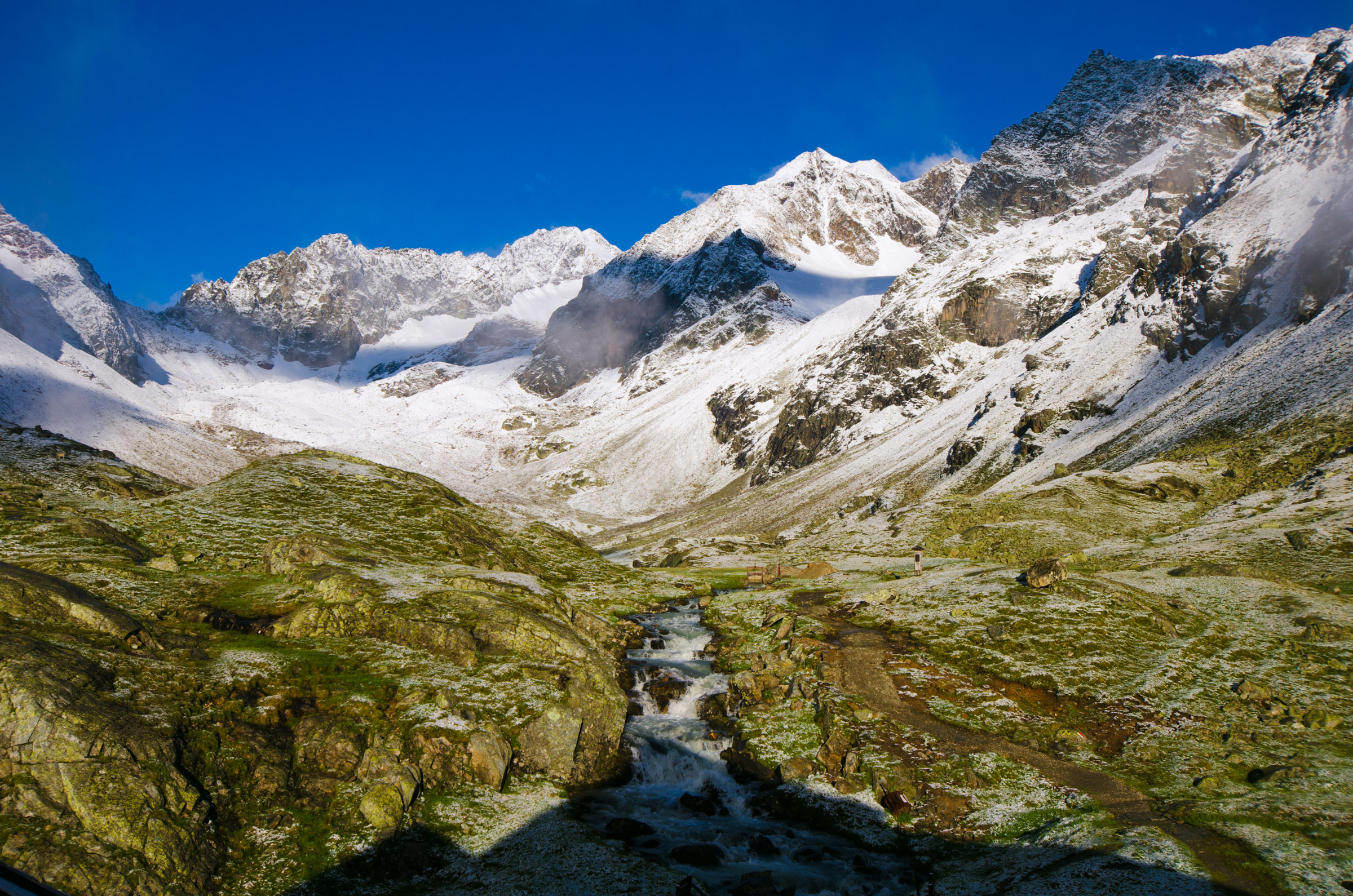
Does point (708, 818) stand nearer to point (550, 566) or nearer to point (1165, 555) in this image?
point (550, 566)

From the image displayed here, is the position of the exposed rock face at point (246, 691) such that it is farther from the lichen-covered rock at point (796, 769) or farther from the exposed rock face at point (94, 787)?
the lichen-covered rock at point (796, 769)

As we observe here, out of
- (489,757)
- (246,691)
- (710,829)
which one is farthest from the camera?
(710,829)

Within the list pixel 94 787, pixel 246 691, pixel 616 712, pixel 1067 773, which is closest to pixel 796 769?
pixel 616 712

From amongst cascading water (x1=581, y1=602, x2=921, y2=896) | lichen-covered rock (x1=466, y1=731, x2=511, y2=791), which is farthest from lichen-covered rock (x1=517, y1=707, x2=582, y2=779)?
cascading water (x1=581, y1=602, x2=921, y2=896)

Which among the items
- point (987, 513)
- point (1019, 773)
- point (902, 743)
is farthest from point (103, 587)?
point (987, 513)

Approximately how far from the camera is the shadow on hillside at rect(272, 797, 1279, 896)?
17969 mm

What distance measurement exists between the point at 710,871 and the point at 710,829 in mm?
3187

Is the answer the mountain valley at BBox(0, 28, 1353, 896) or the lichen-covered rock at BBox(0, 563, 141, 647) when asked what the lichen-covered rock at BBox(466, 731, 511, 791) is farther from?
the lichen-covered rock at BBox(0, 563, 141, 647)

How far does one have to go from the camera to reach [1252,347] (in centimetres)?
13238

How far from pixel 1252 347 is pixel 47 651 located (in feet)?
595

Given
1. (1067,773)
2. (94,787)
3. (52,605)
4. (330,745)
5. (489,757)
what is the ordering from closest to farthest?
(94,787) → (330,745) → (52,605) → (489,757) → (1067,773)

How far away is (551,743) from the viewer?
25.9 m

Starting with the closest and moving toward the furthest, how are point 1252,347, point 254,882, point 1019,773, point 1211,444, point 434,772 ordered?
point 254,882
point 434,772
point 1019,773
point 1211,444
point 1252,347

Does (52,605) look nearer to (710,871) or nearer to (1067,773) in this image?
(710,871)
